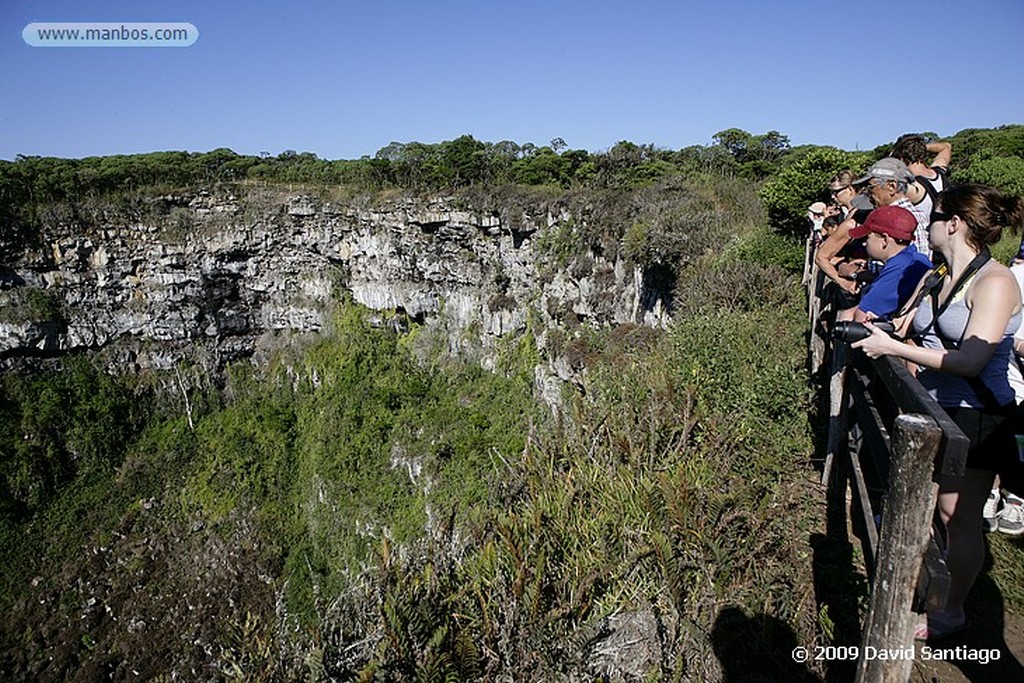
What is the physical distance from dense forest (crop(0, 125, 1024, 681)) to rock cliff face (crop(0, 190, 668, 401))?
770 mm

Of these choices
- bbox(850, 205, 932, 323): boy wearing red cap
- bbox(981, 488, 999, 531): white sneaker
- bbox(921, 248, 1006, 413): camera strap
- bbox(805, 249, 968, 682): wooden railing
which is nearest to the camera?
bbox(805, 249, 968, 682): wooden railing

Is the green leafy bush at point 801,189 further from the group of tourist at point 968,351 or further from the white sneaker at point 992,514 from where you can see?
the group of tourist at point 968,351

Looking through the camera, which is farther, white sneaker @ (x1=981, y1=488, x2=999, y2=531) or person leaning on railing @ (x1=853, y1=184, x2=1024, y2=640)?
white sneaker @ (x1=981, y1=488, x2=999, y2=531)

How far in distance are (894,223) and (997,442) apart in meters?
1.43

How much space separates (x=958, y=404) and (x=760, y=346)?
12.1 ft

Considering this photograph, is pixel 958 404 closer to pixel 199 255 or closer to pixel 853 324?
pixel 853 324

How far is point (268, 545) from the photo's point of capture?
19625mm

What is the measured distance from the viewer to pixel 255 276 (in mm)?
25641

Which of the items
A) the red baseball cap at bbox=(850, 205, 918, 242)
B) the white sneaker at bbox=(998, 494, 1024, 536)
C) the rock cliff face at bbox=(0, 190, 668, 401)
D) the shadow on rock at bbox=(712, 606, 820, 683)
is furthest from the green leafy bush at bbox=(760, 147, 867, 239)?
the rock cliff face at bbox=(0, 190, 668, 401)

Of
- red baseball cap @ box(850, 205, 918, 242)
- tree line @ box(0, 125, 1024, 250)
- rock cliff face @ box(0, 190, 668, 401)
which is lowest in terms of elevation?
rock cliff face @ box(0, 190, 668, 401)

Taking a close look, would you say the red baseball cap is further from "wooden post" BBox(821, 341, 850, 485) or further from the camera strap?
the camera strap

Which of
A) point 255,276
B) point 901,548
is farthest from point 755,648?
point 255,276

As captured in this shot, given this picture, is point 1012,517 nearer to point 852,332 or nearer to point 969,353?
point 969,353

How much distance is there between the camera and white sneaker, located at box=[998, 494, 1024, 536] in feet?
10.0
